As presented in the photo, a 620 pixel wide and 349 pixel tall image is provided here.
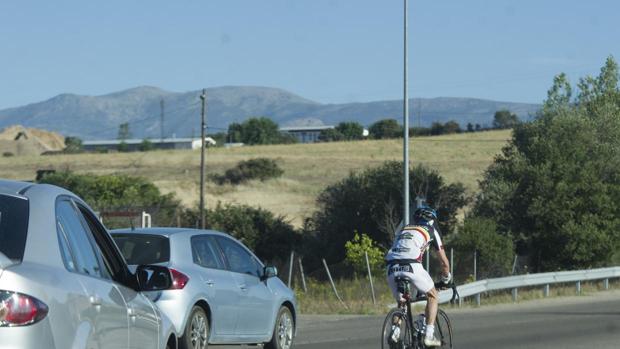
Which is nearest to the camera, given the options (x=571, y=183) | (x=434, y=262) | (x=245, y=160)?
(x=434, y=262)

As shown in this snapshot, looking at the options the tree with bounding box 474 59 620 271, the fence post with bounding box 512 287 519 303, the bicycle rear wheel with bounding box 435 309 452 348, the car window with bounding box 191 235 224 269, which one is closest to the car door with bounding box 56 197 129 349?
the car window with bounding box 191 235 224 269

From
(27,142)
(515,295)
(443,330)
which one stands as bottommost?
(515,295)

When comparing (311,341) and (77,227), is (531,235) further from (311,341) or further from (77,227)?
(77,227)

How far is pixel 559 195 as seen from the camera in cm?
4491

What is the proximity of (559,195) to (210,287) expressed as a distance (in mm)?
33317

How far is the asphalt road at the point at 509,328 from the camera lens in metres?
16.6

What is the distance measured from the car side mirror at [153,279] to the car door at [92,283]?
30cm

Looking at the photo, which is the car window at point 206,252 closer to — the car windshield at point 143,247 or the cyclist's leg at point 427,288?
the car windshield at point 143,247

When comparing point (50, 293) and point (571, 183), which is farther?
point (571, 183)

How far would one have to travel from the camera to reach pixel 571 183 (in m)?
44.9

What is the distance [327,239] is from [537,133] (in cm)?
1019

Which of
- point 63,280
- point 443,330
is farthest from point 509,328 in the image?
point 63,280

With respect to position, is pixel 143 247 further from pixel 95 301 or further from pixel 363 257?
pixel 363 257

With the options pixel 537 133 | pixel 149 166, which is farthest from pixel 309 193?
pixel 537 133
